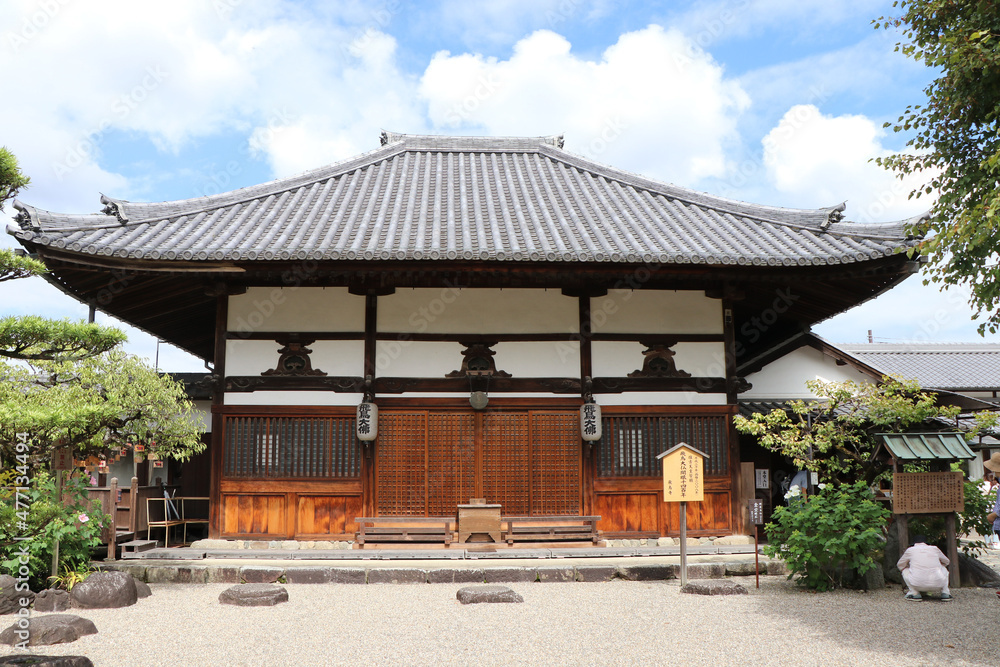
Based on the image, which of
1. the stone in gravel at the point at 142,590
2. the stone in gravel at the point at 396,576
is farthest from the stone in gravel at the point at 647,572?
the stone in gravel at the point at 142,590

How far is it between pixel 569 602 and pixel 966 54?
724cm

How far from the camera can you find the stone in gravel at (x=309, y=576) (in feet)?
31.9

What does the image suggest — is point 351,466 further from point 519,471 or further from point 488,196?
point 488,196

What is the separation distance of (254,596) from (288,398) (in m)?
4.06

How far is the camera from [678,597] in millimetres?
8953

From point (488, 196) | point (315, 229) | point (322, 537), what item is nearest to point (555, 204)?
point (488, 196)

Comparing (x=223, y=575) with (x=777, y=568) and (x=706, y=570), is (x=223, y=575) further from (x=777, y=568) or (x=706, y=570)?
(x=777, y=568)

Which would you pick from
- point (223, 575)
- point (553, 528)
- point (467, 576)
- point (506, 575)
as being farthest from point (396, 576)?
point (553, 528)

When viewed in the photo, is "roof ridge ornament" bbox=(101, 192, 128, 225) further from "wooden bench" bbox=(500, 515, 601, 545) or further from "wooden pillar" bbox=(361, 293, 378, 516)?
"wooden bench" bbox=(500, 515, 601, 545)

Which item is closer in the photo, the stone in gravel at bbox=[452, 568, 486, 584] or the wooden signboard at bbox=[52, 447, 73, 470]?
the wooden signboard at bbox=[52, 447, 73, 470]

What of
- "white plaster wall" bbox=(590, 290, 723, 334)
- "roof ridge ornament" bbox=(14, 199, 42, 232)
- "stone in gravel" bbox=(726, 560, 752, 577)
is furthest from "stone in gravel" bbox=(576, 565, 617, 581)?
"roof ridge ornament" bbox=(14, 199, 42, 232)

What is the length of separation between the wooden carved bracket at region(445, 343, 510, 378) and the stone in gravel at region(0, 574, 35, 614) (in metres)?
6.55

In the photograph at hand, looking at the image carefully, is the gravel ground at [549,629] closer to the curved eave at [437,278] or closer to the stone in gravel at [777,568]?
the stone in gravel at [777,568]

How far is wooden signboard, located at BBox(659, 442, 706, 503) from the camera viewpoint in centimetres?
968
